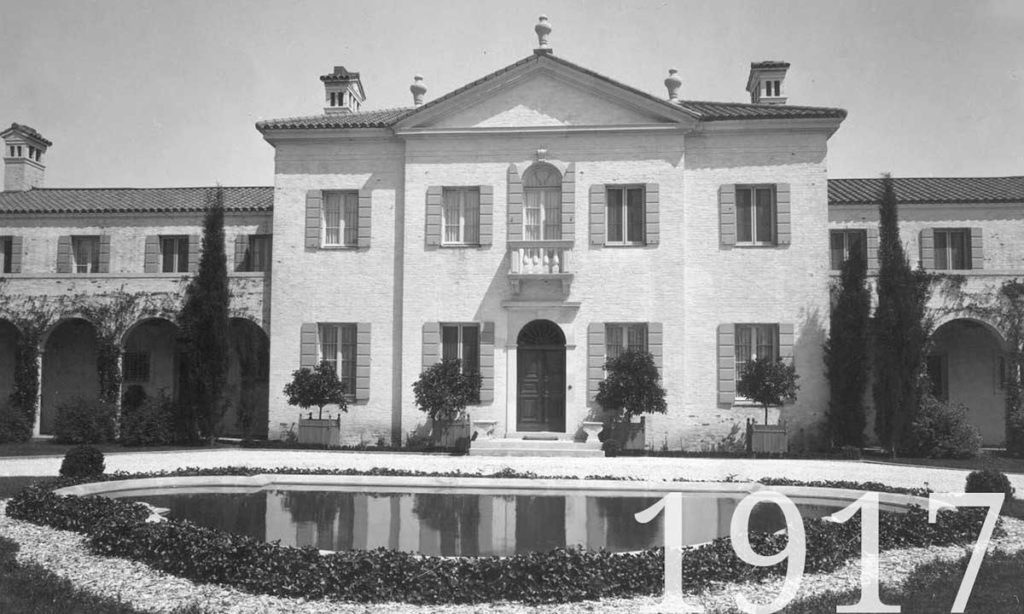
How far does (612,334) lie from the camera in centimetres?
2306

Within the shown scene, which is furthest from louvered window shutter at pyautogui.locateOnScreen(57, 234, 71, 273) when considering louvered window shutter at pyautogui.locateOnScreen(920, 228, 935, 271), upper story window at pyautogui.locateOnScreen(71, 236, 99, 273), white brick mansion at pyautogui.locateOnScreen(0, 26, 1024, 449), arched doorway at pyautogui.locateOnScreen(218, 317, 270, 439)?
louvered window shutter at pyautogui.locateOnScreen(920, 228, 935, 271)

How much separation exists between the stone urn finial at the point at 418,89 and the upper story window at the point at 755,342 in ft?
38.9

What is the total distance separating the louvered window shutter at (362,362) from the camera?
2355 centimetres

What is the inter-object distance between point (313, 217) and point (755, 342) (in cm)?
1275

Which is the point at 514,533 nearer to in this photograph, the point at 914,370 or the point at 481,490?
the point at 481,490

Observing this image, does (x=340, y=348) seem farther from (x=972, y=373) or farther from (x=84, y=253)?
(x=972, y=373)

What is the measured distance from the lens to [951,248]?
25938 millimetres

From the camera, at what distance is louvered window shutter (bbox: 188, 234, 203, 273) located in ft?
90.8

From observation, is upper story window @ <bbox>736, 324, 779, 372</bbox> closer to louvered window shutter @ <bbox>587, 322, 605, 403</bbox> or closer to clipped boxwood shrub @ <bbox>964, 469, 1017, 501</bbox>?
louvered window shutter @ <bbox>587, 322, 605, 403</bbox>

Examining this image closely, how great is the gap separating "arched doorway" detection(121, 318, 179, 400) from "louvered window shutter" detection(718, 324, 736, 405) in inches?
663

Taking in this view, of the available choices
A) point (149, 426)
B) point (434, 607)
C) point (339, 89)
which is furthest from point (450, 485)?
point (339, 89)

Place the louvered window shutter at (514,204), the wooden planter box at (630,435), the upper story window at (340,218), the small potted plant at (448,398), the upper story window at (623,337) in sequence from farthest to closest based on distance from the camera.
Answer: the upper story window at (340,218) → the louvered window shutter at (514,204) → the upper story window at (623,337) → the wooden planter box at (630,435) → the small potted plant at (448,398)

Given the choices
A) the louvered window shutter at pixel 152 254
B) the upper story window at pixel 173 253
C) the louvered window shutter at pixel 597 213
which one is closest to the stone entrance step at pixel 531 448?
the louvered window shutter at pixel 597 213

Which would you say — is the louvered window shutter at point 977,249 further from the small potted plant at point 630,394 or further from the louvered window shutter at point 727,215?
the small potted plant at point 630,394
